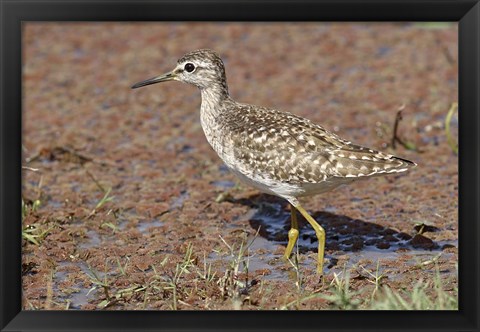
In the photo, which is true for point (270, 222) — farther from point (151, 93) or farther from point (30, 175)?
point (151, 93)

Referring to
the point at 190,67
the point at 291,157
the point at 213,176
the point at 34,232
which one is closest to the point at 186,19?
the point at 291,157

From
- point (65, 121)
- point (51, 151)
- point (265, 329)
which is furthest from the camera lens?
point (65, 121)

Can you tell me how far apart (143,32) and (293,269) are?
8826 millimetres

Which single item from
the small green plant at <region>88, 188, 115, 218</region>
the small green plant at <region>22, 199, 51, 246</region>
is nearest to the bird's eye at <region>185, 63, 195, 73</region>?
the small green plant at <region>88, 188, 115, 218</region>

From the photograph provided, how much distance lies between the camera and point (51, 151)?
1170cm

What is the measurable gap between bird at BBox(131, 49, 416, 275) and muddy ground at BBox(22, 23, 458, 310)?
73 cm

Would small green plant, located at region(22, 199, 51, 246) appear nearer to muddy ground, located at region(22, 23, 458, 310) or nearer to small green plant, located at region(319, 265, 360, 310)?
muddy ground, located at region(22, 23, 458, 310)

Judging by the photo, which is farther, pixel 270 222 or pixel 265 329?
pixel 270 222

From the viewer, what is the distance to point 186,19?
22.4ft

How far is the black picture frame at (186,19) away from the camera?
6.48 metres

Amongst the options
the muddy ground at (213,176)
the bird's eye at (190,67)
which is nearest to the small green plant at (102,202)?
the muddy ground at (213,176)

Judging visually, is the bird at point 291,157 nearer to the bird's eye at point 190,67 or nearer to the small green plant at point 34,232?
the bird's eye at point 190,67
